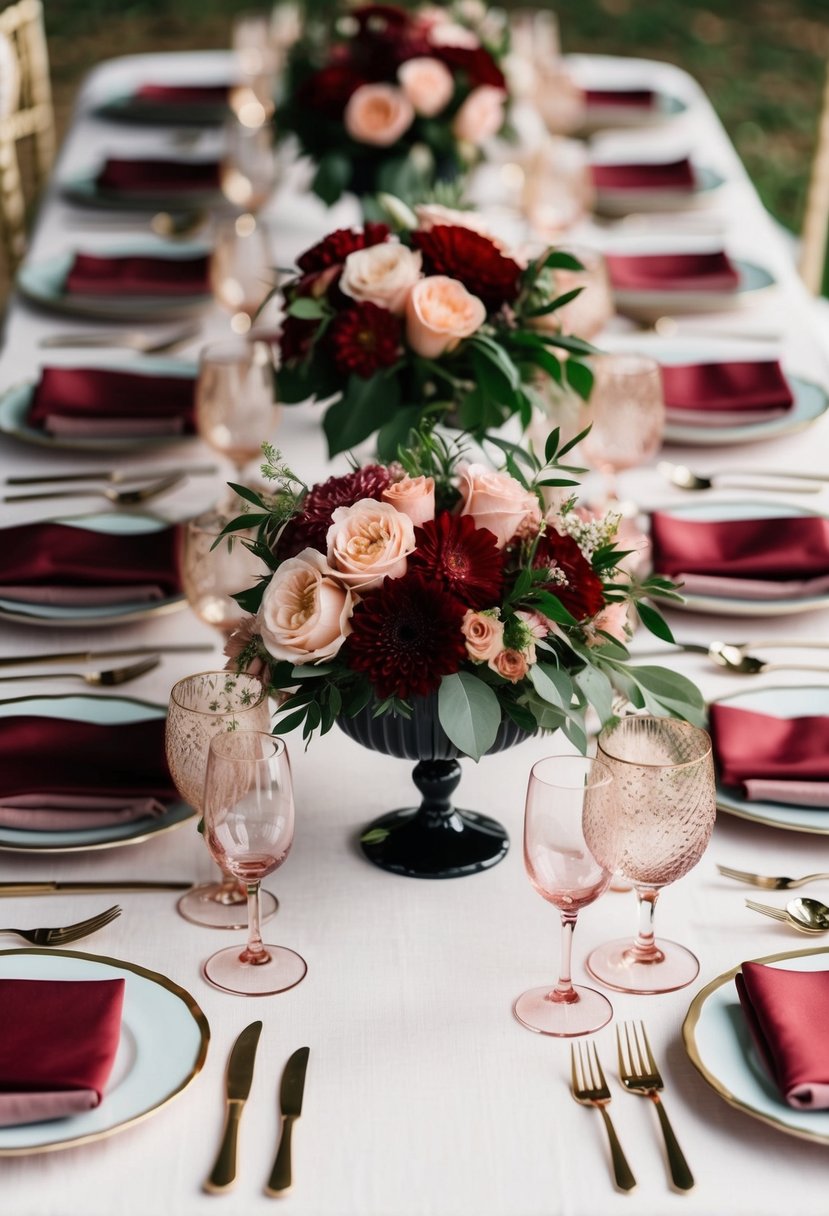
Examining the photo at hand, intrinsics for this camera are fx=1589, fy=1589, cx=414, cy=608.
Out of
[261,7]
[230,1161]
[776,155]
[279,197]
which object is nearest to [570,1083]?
[230,1161]

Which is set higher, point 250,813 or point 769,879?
point 250,813

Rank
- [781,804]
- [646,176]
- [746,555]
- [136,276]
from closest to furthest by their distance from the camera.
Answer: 1. [781,804]
2. [746,555]
3. [136,276]
4. [646,176]

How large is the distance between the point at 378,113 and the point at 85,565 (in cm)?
109

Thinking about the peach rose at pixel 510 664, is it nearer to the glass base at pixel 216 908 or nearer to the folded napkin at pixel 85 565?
the glass base at pixel 216 908

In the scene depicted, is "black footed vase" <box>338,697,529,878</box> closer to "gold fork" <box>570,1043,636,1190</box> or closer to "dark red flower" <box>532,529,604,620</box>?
"dark red flower" <box>532,529,604,620</box>

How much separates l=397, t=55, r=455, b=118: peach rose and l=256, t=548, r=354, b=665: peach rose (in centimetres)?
153

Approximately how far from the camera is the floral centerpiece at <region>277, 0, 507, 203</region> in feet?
8.35

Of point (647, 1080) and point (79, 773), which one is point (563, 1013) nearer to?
point (647, 1080)

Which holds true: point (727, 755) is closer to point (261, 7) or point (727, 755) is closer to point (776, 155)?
point (776, 155)

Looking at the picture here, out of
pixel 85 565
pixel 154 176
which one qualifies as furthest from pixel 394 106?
pixel 85 565

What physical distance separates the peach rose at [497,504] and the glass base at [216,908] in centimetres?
36

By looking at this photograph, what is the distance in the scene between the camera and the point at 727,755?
4.83 feet

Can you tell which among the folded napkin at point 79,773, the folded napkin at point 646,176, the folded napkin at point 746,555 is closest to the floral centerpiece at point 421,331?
the folded napkin at point 746,555

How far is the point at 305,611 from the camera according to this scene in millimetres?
1211
